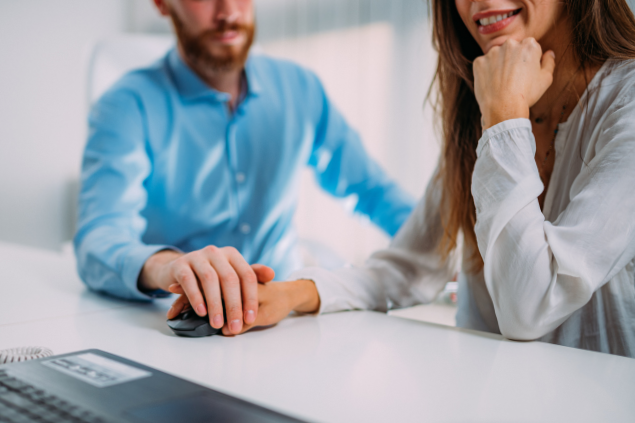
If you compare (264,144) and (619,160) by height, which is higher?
(619,160)

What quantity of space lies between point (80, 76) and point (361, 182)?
1.79 m

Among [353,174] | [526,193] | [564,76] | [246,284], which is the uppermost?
[564,76]

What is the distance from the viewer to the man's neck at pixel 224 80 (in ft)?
4.54

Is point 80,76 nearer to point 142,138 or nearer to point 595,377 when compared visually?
point 142,138

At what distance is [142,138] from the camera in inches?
48.7

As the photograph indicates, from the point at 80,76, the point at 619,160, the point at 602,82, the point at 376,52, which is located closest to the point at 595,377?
the point at 619,160

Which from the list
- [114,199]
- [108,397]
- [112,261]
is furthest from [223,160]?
[108,397]

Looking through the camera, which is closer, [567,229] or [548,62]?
[567,229]

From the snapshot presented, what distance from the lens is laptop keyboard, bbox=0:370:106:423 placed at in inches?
12.2

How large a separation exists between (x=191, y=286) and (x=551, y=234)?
42cm

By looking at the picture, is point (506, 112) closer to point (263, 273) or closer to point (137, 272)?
point (263, 273)

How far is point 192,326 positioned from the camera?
1.86ft

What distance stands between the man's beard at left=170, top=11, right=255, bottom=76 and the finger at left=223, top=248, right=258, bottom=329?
91 centimetres

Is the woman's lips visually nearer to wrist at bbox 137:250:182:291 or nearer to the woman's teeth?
the woman's teeth
